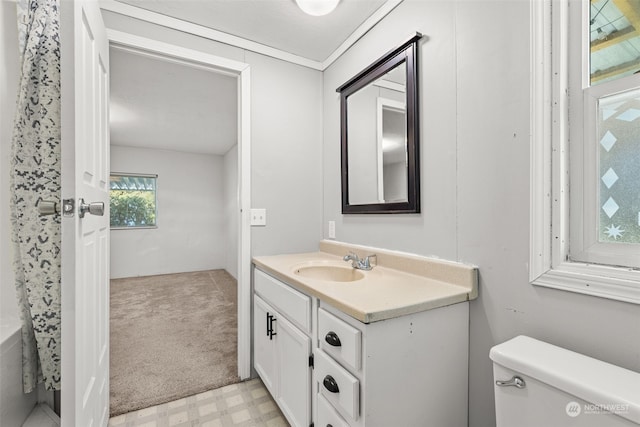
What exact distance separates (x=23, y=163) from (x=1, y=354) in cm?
68

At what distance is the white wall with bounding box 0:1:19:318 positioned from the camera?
1.15m

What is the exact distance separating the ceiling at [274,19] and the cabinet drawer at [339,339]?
1.60m

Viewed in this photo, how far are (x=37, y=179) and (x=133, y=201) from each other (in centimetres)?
432

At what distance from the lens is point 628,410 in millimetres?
604

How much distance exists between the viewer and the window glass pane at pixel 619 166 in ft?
2.65

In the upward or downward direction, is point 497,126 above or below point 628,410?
above

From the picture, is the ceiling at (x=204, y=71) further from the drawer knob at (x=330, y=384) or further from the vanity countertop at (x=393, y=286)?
the drawer knob at (x=330, y=384)

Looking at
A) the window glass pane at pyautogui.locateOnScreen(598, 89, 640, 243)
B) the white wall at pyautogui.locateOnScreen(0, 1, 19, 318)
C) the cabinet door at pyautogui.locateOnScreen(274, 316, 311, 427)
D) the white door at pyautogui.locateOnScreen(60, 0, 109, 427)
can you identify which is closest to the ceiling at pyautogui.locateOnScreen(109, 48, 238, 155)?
the white wall at pyautogui.locateOnScreen(0, 1, 19, 318)

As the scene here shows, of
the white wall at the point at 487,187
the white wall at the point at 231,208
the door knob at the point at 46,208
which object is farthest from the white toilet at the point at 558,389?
the white wall at the point at 231,208

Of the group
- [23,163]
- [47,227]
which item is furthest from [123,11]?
[47,227]

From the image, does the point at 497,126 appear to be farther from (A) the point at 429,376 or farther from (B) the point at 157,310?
(B) the point at 157,310

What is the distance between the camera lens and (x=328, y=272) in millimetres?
1672

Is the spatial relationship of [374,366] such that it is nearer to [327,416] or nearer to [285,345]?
[327,416]

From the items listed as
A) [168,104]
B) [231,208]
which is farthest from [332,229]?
[231,208]
